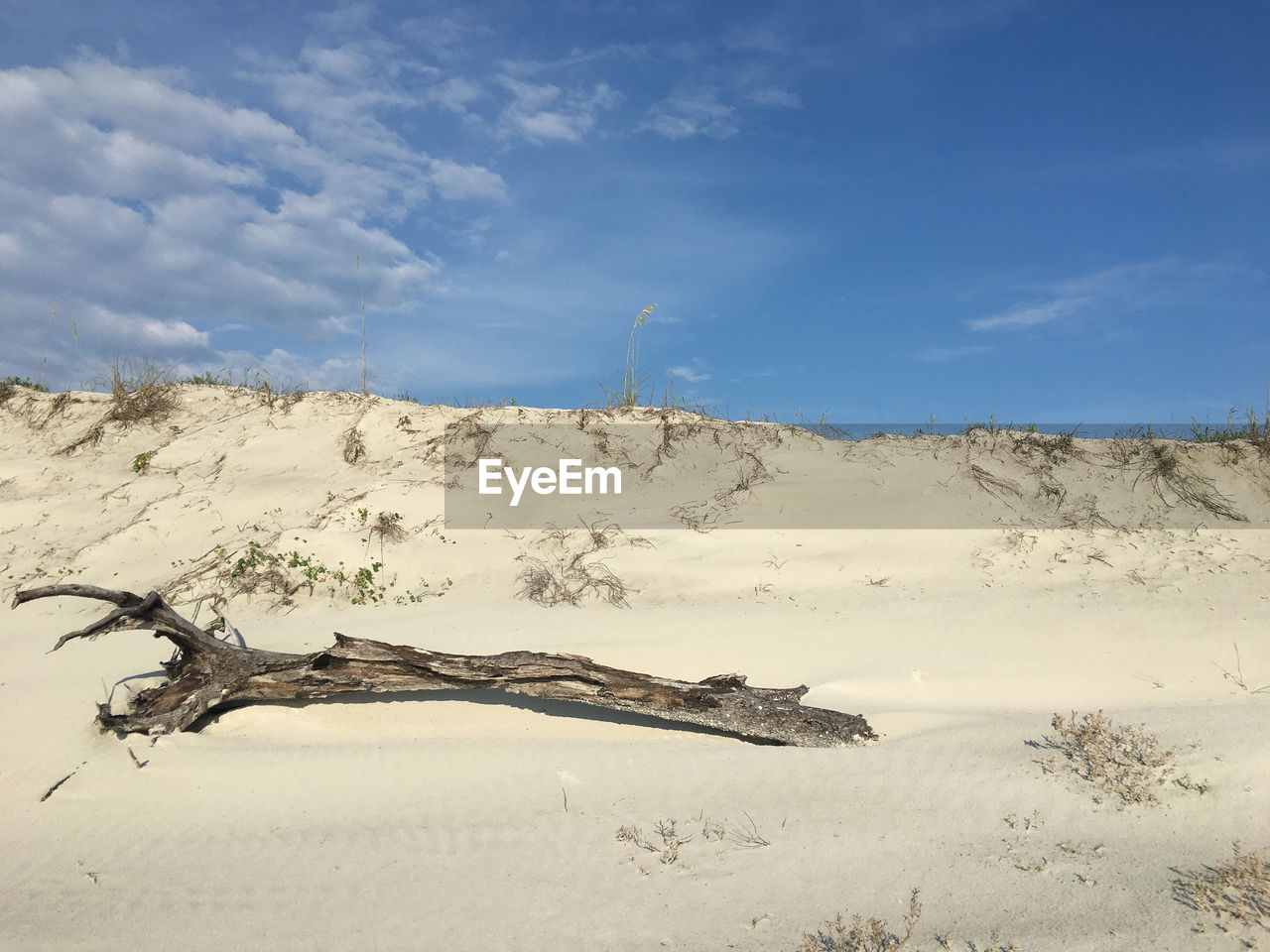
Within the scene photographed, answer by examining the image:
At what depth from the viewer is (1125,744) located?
4.63m

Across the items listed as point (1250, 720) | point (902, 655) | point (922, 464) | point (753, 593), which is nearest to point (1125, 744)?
point (1250, 720)

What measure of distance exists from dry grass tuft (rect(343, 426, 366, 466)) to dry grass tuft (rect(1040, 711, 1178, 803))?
957 centimetres

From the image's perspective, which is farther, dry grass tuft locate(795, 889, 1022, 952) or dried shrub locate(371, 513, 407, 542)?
dried shrub locate(371, 513, 407, 542)

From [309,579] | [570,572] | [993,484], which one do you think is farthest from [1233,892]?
[309,579]

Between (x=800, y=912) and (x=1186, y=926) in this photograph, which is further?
(x=800, y=912)

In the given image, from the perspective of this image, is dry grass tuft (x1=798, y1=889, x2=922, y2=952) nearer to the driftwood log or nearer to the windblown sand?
the windblown sand

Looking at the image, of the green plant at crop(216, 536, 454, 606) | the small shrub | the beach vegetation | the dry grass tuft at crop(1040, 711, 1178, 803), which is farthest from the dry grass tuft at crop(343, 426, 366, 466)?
the dry grass tuft at crop(1040, 711, 1178, 803)

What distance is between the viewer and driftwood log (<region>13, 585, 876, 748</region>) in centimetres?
512

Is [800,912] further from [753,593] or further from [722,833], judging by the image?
[753,593]

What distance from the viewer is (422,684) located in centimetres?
529

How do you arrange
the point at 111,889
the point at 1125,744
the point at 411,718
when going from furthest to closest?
the point at 411,718, the point at 1125,744, the point at 111,889

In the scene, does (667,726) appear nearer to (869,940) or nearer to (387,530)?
(869,940)

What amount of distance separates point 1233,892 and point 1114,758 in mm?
1395

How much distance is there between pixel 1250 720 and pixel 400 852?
17.6 feet
